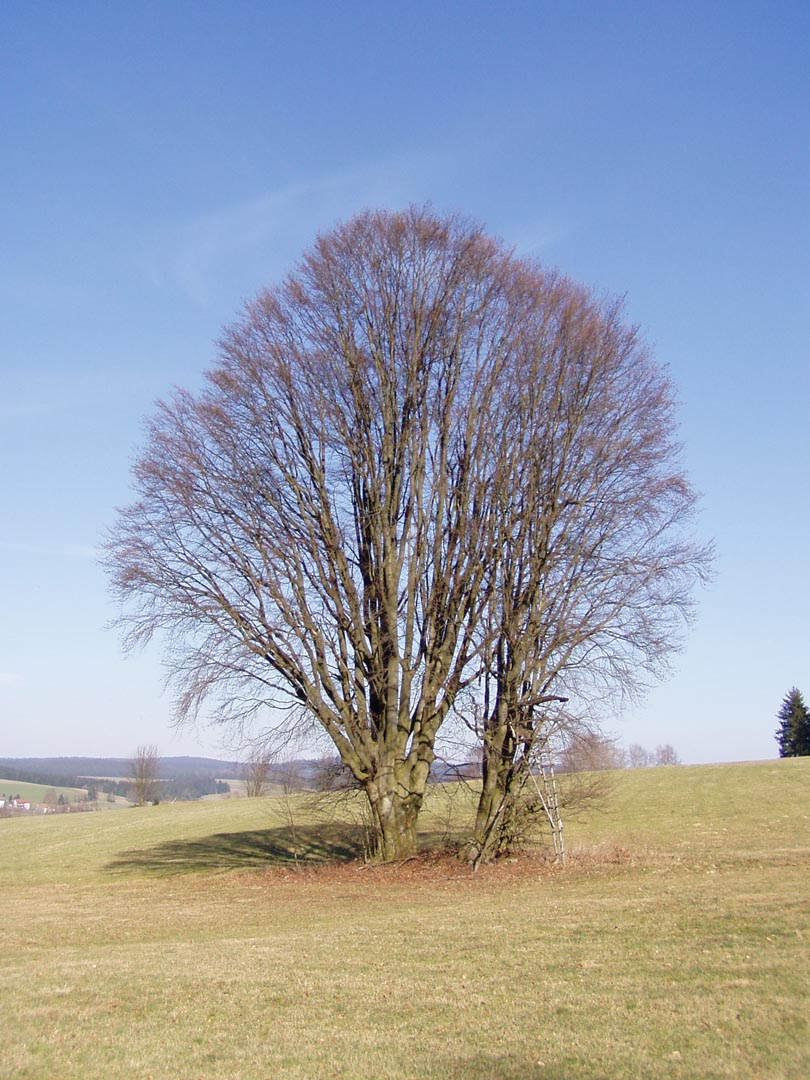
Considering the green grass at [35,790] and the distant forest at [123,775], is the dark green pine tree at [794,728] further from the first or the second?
the green grass at [35,790]

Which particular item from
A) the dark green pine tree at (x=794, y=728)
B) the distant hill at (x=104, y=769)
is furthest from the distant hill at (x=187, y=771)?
the dark green pine tree at (x=794, y=728)

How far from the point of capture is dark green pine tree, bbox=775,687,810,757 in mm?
57469

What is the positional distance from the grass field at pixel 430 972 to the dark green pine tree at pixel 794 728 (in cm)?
4030

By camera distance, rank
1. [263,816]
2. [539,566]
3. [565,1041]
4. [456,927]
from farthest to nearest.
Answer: [263,816] < [539,566] < [456,927] < [565,1041]

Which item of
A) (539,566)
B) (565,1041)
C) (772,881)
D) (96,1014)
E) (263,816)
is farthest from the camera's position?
(263,816)

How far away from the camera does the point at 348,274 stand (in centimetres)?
2083

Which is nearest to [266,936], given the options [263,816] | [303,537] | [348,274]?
[303,537]

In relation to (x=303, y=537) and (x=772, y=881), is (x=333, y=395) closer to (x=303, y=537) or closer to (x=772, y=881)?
(x=303, y=537)

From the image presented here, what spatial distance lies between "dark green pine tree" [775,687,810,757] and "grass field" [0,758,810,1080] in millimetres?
40300

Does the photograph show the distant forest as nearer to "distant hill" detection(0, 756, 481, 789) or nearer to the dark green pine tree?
"distant hill" detection(0, 756, 481, 789)

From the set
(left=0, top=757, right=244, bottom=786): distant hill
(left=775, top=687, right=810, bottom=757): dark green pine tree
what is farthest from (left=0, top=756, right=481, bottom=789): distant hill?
(left=775, top=687, right=810, bottom=757): dark green pine tree

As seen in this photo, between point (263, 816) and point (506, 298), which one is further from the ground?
point (506, 298)

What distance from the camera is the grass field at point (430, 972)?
6.54 metres

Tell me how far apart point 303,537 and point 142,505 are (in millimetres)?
3489
